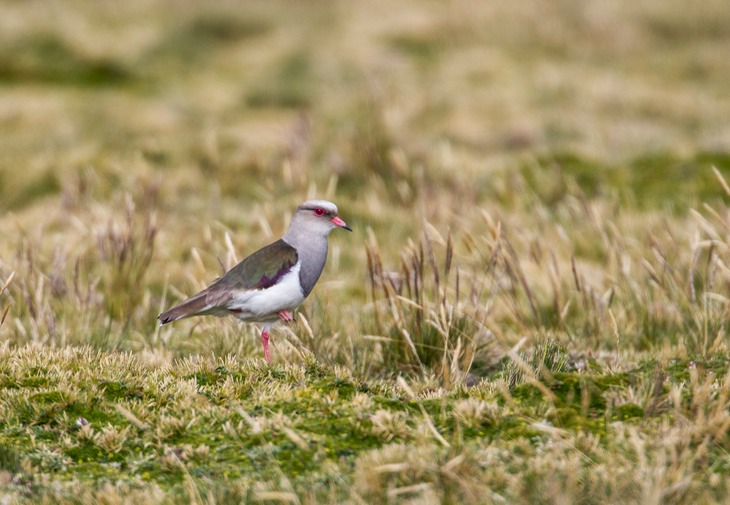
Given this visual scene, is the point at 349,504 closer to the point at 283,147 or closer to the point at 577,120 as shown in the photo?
the point at 283,147

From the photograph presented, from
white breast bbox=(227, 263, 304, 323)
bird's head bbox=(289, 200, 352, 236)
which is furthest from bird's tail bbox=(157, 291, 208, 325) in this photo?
bird's head bbox=(289, 200, 352, 236)

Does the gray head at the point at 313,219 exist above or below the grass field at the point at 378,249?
above

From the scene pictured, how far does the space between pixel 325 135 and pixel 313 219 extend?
6.50 metres

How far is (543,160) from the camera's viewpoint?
444 inches

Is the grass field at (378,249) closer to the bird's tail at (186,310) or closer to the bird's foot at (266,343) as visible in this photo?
A: the bird's foot at (266,343)

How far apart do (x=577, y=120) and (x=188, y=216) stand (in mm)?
5868

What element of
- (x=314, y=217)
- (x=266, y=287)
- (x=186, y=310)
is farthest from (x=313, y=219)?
(x=186, y=310)

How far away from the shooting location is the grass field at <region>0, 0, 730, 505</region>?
4.21 meters

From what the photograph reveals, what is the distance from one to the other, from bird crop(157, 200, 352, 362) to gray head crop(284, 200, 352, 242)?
39mm

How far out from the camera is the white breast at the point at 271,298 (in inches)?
203

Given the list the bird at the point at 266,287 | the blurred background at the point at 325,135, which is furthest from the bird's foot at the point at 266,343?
the blurred background at the point at 325,135

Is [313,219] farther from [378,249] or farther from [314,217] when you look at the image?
[378,249]

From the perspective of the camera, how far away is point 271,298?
16.9ft

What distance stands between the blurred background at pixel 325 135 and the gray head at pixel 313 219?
1.31 feet
